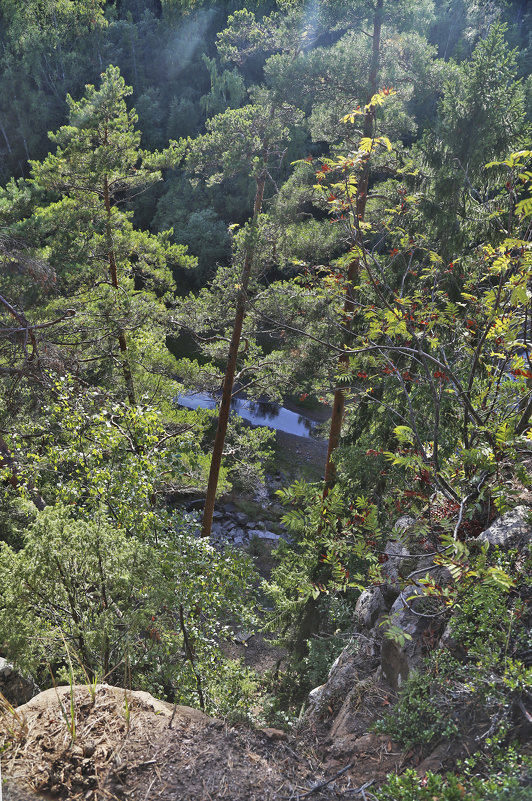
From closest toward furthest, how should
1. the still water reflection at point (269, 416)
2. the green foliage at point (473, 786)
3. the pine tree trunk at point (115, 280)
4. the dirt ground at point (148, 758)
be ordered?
the green foliage at point (473, 786)
the dirt ground at point (148, 758)
the pine tree trunk at point (115, 280)
the still water reflection at point (269, 416)

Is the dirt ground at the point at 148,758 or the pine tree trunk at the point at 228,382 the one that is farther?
the pine tree trunk at the point at 228,382

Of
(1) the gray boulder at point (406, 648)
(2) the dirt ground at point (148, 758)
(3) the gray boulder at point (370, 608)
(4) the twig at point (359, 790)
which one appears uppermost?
(2) the dirt ground at point (148, 758)

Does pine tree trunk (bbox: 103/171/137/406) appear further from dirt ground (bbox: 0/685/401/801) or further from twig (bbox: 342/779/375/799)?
twig (bbox: 342/779/375/799)

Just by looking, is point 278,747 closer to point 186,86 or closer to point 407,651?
point 407,651

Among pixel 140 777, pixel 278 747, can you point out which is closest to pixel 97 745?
pixel 140 777

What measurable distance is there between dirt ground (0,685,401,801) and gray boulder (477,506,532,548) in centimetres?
128

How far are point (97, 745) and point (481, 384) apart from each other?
3496 mm

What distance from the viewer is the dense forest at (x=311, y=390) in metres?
2.90

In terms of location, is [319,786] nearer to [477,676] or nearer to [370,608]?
[477,676]

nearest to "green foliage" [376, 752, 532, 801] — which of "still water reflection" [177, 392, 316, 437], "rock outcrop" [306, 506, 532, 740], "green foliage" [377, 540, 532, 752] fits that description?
"green foliage" [377, 540, 532, 752]

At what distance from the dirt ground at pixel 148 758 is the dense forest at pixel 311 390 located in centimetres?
38

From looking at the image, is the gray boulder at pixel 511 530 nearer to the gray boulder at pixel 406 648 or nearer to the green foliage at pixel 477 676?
the green foliage at pixel 477 676

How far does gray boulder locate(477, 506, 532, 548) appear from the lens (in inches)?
117

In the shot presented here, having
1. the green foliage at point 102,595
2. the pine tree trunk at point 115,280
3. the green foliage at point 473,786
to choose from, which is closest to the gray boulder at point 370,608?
the green foliage at point 102,595
